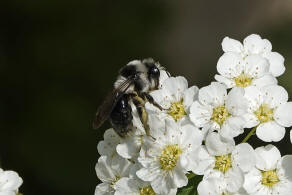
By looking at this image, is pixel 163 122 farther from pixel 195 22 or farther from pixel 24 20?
pixel 195 22

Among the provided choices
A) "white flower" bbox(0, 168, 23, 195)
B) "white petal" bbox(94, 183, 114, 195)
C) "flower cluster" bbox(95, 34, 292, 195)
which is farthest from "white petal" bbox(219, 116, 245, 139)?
"white flower" bbox(0, 168, 23, 195)

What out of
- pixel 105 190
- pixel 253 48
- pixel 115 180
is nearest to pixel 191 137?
pixel 115 180

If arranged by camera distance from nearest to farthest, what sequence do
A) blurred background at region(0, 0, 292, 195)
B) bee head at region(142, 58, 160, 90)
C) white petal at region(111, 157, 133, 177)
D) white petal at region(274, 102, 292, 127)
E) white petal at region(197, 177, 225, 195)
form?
1. white petal at region(197, 177, 225, 195)
2. white petal at region(274, 102, 292, 127)
3. white petal at region(111, 157, 133, 177)
4. bee head at region(142, 58, 160, 90)
5. blurred background at region(0, 0, 292, 195)

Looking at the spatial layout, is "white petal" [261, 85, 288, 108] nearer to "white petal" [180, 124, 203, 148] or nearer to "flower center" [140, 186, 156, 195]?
"white petal" [180, 124, 203, 148]

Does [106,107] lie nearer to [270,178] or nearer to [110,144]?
[110,144]

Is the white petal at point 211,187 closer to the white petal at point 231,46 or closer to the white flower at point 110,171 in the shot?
the white flower at point 110,171

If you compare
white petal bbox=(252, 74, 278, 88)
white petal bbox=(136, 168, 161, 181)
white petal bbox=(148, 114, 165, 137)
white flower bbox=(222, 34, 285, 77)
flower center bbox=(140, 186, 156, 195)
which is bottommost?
flower center bbox=(140, 186, 156, 195)

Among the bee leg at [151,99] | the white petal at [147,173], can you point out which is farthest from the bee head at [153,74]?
the white petal at [147,173]
